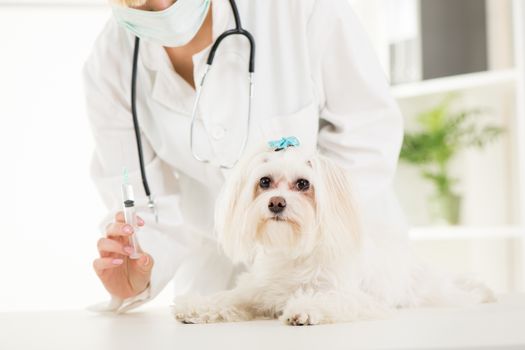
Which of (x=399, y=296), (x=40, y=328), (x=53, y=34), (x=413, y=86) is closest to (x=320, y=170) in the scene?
(x=399, y=296)

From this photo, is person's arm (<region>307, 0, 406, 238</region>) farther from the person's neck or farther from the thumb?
the thumb

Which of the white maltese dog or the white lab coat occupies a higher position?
the white lab coat

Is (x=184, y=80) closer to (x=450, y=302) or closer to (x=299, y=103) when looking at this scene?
(x=299, y=103)

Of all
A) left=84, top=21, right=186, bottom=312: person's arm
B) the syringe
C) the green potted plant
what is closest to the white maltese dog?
the syringe

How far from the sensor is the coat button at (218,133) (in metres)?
1.54

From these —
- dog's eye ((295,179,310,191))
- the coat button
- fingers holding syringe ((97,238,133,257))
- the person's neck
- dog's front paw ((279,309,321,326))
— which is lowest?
dog's front paw ((279,309,321,326))

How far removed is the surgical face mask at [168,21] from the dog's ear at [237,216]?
419 millimetres

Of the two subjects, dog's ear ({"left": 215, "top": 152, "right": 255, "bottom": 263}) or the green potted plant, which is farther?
the green potted plant

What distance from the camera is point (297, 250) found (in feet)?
3.93

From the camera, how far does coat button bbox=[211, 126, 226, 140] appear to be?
5.07ft

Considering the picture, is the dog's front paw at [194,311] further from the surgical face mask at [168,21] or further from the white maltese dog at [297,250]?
the surgical face mask at [168,21]

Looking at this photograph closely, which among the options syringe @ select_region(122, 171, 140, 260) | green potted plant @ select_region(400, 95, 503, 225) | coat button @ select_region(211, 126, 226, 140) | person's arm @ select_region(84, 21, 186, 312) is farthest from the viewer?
green potted plant @ select_region(400, 95, 503, 225)

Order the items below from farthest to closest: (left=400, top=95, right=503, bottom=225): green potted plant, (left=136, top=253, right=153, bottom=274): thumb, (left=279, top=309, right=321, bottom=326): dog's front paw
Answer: (left=400, top=95, right=503, bottom=225): green potted plant → (left=136, top=253, right=153, bottom=274): thumb → (left=279, top=309, right=321, bottom=326): dog's front paw

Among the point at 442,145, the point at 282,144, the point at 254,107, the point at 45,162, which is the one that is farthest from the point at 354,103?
the point at 45,162
